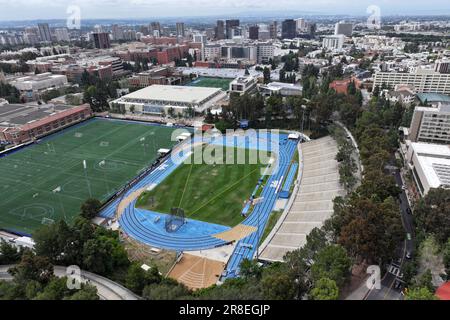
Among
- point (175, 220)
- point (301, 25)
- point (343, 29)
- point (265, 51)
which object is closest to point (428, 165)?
point (175, 220)

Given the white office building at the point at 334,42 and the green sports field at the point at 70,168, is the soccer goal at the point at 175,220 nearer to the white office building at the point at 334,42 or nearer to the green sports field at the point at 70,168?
the green sports field at the point at 70,168

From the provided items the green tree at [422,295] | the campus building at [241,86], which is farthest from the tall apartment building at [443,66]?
the green tree at [422,295]

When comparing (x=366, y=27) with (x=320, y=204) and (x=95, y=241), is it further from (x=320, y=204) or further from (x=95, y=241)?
(x=95, y=241)

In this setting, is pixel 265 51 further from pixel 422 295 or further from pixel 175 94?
pixel 422 295

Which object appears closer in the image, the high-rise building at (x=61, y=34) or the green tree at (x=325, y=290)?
the green tree at (x=325, y=290)

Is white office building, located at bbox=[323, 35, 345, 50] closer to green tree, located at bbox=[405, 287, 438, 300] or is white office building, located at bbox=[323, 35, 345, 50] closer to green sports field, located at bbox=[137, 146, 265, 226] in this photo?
green sports field, located at bbox=[137, 146, 265, 226]

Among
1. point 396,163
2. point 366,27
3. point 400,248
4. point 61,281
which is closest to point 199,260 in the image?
point 61,281

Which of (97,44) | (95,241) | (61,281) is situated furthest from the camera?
(97,44)
